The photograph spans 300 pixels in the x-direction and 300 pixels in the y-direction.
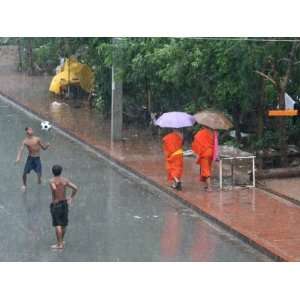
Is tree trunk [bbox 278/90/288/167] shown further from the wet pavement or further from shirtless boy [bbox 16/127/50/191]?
shirtless boy [bbox 16/127/50/191]

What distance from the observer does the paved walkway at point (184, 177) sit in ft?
31.8

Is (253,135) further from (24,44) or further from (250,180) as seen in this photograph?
(24,44)

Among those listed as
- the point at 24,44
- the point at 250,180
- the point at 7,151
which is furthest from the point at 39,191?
the point at 250,180

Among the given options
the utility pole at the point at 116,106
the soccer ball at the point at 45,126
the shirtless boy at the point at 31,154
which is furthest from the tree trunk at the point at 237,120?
the shirtless boy at the point at 31,154

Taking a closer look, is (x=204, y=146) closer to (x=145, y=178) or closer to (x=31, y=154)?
(x=145, y=178)

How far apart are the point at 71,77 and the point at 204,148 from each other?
5.80 ft

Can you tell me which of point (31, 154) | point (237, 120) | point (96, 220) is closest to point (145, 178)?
point (237, 120)

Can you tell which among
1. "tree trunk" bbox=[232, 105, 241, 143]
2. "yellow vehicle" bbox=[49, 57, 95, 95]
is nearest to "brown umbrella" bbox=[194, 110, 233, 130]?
"tree trunk" bbox=[232, 105, 241, 143]

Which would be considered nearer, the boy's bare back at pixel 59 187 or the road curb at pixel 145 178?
the boy's bare back at pixel 59 187

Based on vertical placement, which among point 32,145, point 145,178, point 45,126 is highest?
point 45,126

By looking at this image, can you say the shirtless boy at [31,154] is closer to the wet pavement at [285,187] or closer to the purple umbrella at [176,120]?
the purple umbrella at [176,120]

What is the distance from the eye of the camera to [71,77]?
1103cm

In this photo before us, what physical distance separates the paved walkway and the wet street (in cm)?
19

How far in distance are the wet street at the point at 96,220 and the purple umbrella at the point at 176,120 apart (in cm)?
86
